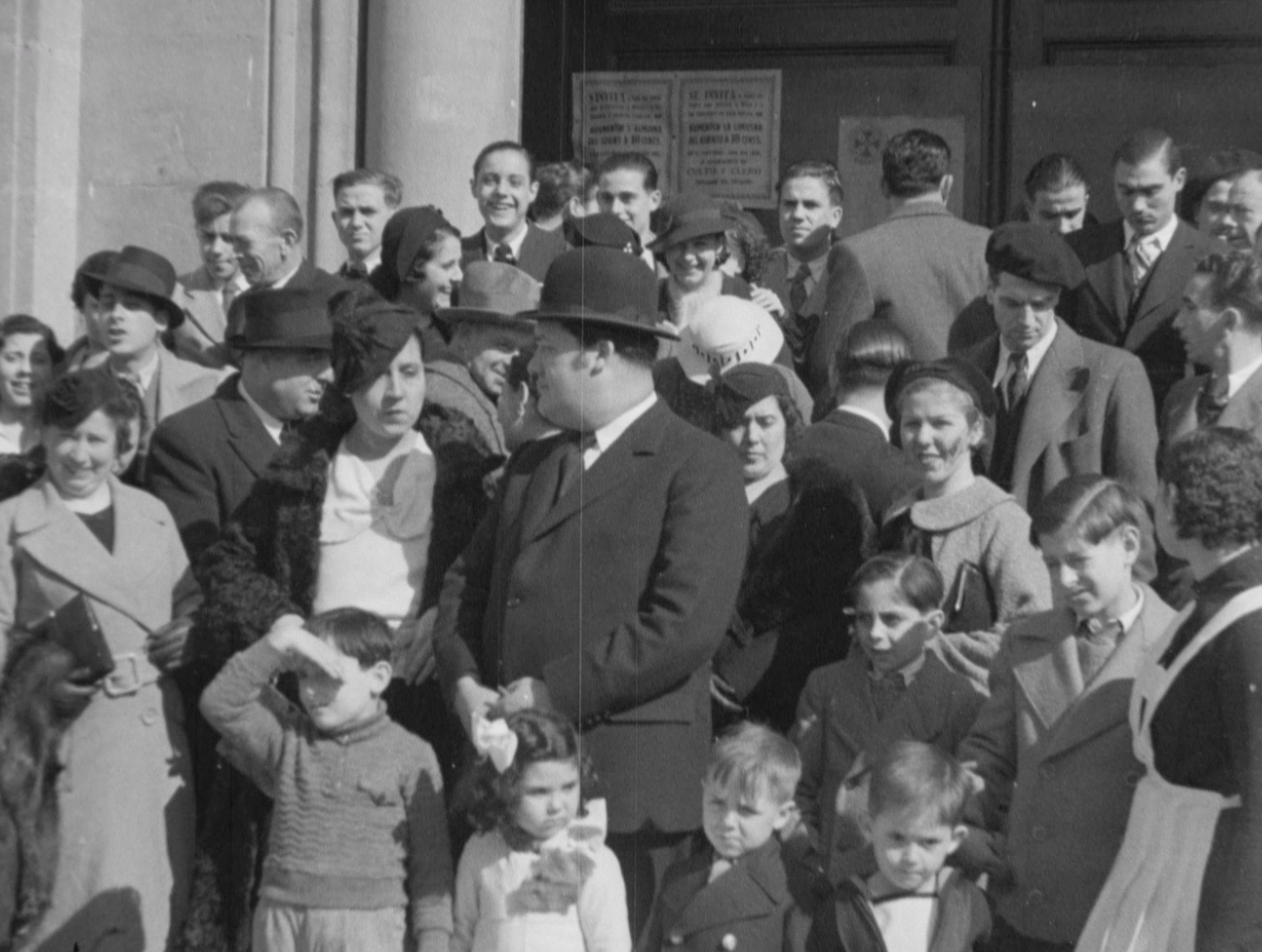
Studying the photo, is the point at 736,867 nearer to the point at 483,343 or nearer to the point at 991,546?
the point at 991,546

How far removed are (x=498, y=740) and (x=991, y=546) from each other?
1.21 metres

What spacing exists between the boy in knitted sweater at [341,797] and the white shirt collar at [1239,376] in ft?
6.54

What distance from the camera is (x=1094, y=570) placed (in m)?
5.17

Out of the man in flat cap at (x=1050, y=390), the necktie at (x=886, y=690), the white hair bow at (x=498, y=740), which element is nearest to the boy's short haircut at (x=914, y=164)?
the man in flat cap at (x=1050, y=390)

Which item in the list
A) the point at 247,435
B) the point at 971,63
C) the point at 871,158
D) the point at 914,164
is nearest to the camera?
the point at 247,435

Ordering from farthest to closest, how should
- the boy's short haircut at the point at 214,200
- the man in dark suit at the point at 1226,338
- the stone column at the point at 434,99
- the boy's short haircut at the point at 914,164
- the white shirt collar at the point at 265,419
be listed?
the stone column at the point at 434,99
the boy's short haircut at the point at 214,200
the boy's short haircut at the point at 914,164
the white shirt collar at the point at 265,419
the man in dark suit at the point at 1226,338

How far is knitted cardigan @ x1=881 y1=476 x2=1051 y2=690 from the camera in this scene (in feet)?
18.7

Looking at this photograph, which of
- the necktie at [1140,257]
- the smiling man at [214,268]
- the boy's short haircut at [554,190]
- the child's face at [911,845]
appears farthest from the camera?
the boy's short haircut at [554,190]

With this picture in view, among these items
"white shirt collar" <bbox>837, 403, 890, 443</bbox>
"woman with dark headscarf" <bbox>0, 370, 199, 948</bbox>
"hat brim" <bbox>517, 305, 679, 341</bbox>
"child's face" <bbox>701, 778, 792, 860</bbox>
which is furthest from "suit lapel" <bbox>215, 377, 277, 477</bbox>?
"child's face" <bbox>701, 778, 792, 860</bbox>

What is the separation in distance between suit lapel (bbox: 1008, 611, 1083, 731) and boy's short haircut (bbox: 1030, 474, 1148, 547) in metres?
0.19

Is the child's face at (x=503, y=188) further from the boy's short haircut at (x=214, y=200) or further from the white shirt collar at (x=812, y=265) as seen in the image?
the white shirt collar at (x=812, y=265)

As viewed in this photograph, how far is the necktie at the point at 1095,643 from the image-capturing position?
521 cm

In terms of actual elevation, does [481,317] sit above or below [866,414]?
above

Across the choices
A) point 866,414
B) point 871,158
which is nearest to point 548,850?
point 866,414
